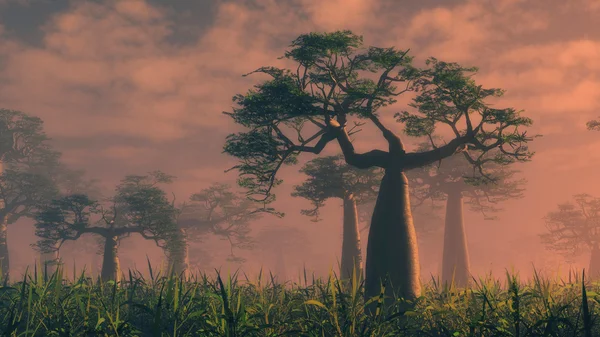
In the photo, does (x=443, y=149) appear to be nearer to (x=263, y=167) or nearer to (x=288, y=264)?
(x=263, y=167)

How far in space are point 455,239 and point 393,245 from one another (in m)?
20.7

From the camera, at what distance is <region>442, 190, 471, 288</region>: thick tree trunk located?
3050 cm

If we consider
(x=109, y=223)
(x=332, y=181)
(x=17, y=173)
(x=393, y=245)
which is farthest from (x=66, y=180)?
(x=393, y=245)

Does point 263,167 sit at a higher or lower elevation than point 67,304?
higher

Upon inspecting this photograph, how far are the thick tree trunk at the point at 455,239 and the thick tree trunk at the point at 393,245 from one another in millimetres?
19029

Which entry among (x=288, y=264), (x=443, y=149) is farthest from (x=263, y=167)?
(x=288, y=264)

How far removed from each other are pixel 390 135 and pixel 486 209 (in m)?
21.5

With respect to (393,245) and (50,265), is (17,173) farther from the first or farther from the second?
(393,245)

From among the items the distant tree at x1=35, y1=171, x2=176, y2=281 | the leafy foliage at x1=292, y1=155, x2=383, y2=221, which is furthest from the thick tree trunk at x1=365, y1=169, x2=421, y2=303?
the distant tree at x1=35, y1=171, x2=176, y2=281

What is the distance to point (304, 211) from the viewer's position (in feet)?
75.4

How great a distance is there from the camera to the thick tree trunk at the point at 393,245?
11.7 metres

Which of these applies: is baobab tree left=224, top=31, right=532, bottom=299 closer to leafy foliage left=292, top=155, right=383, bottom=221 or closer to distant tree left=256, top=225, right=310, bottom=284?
leafy foliage left=292, top=155, right=383, bottom=221

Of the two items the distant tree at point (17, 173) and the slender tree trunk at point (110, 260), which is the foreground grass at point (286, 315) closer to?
the slender tree trunk at point (110, 260)

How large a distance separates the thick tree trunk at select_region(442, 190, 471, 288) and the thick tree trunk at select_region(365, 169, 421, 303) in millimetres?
19029
